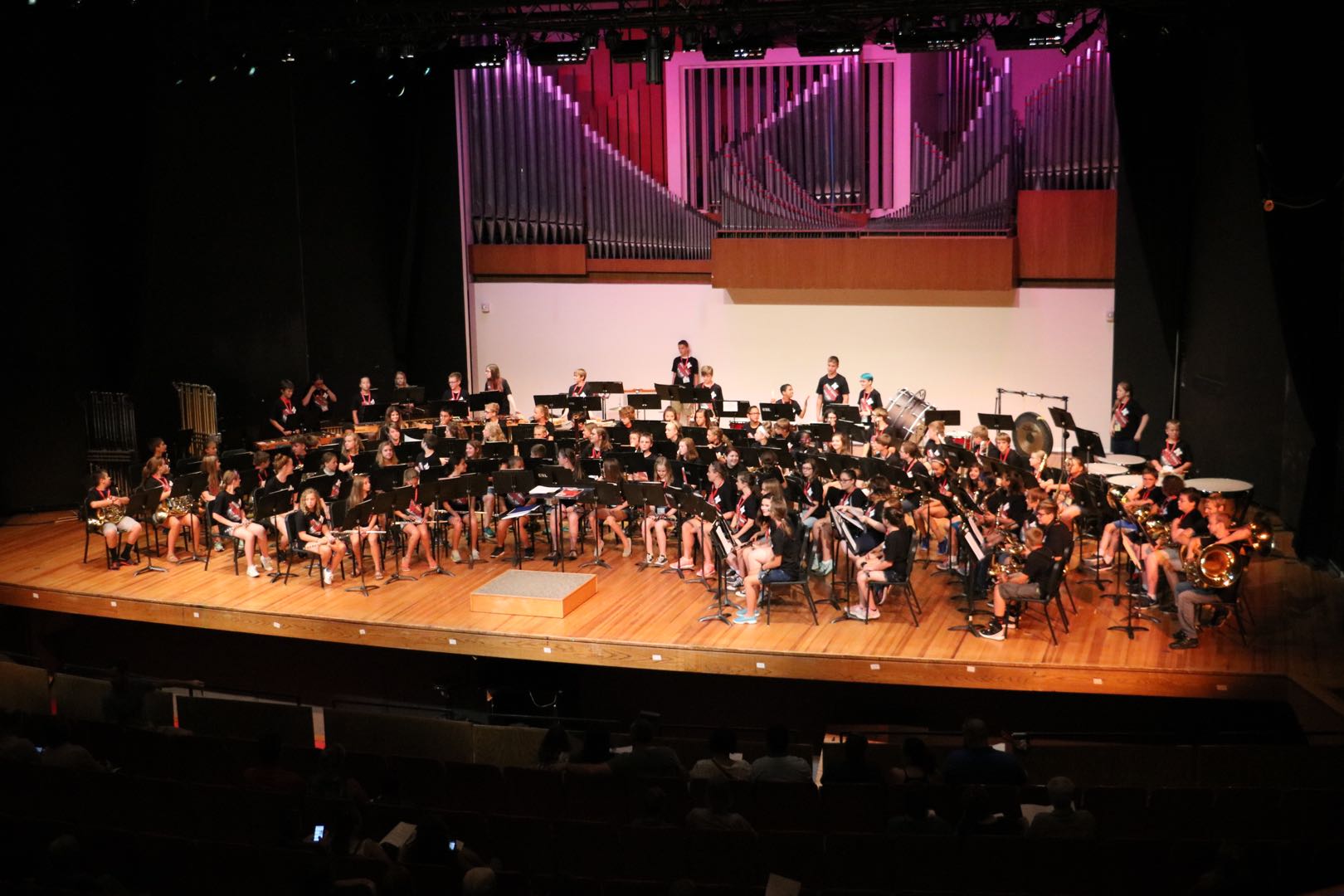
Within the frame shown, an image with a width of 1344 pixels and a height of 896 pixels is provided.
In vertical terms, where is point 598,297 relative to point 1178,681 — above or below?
above

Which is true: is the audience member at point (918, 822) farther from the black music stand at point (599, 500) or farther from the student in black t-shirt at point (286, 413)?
the student in black t-shirt at point (286, 413)

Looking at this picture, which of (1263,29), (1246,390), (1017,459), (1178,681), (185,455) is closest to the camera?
(1178,681)

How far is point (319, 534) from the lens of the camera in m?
11.0

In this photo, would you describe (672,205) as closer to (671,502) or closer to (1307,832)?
(671,502)

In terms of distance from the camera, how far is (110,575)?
11250mm

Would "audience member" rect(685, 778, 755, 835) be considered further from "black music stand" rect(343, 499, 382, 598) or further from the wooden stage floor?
"black music stand" rect(343, 499, 382, 598)

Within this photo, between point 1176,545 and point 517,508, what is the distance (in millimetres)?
5608

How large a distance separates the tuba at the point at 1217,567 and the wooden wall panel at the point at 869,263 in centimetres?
690

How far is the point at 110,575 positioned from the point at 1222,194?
11.1 m

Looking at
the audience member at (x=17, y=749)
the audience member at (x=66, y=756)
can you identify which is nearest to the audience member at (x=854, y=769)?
the audience member at (x=66, y=756)

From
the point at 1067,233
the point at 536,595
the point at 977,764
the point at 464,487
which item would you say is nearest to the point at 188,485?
the point at 464,487

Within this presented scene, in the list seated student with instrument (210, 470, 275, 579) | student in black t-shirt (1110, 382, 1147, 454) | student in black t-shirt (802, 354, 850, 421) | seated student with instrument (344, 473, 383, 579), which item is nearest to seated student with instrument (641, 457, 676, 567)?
seated student with instrument (344, 473, 383, 579)

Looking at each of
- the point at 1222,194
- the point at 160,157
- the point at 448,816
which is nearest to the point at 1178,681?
the point at 448,816

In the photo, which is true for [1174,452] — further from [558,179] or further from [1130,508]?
[558,179]
